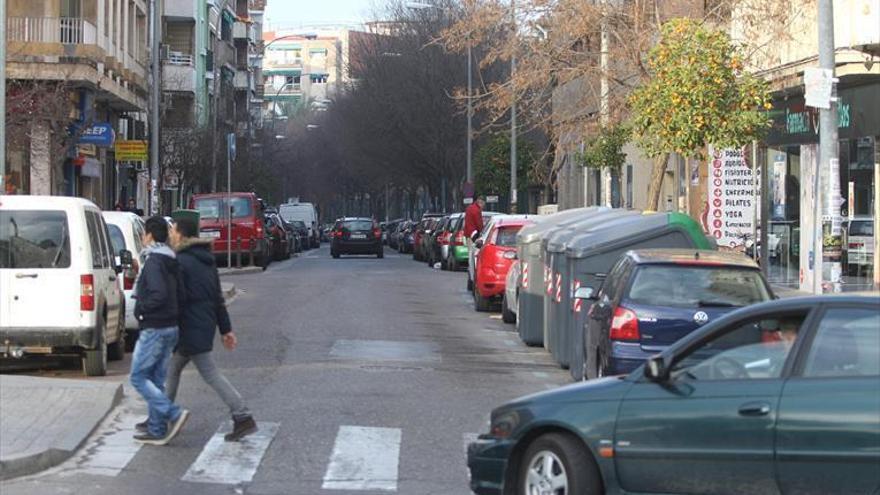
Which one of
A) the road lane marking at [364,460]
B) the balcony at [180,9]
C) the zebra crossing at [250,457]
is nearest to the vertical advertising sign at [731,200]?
the road lane marking at [364,460]

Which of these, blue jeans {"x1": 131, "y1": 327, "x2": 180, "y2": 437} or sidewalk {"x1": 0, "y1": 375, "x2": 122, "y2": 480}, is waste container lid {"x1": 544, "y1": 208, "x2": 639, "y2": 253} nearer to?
sidewalk {"x1": 0, "y1": 375, "x2": 122, "y2": 480}

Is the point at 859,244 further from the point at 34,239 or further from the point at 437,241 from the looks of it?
the point at 437,241

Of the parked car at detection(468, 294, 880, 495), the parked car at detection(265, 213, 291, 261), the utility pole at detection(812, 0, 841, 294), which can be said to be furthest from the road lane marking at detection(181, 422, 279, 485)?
the parked car at detection(265, 213, 291, 261)

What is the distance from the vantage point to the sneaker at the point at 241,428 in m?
11.3

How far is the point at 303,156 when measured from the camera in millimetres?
116438

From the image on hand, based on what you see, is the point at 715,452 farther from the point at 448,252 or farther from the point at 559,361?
the point at 448,252

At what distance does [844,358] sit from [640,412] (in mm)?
1137

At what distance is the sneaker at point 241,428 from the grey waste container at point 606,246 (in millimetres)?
5119

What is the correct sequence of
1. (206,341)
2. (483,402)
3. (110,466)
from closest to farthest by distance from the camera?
1. (110,466)
2. (206,341)
3. (483,402)

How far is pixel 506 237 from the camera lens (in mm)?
25812

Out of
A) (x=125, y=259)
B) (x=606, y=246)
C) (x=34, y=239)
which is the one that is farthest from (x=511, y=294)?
(x=34, y=239)

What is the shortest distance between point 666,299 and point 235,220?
29.7 m

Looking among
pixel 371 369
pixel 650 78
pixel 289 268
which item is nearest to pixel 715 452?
pixel 371 369

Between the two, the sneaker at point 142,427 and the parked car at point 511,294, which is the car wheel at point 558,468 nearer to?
the sneaker at point 142,427
